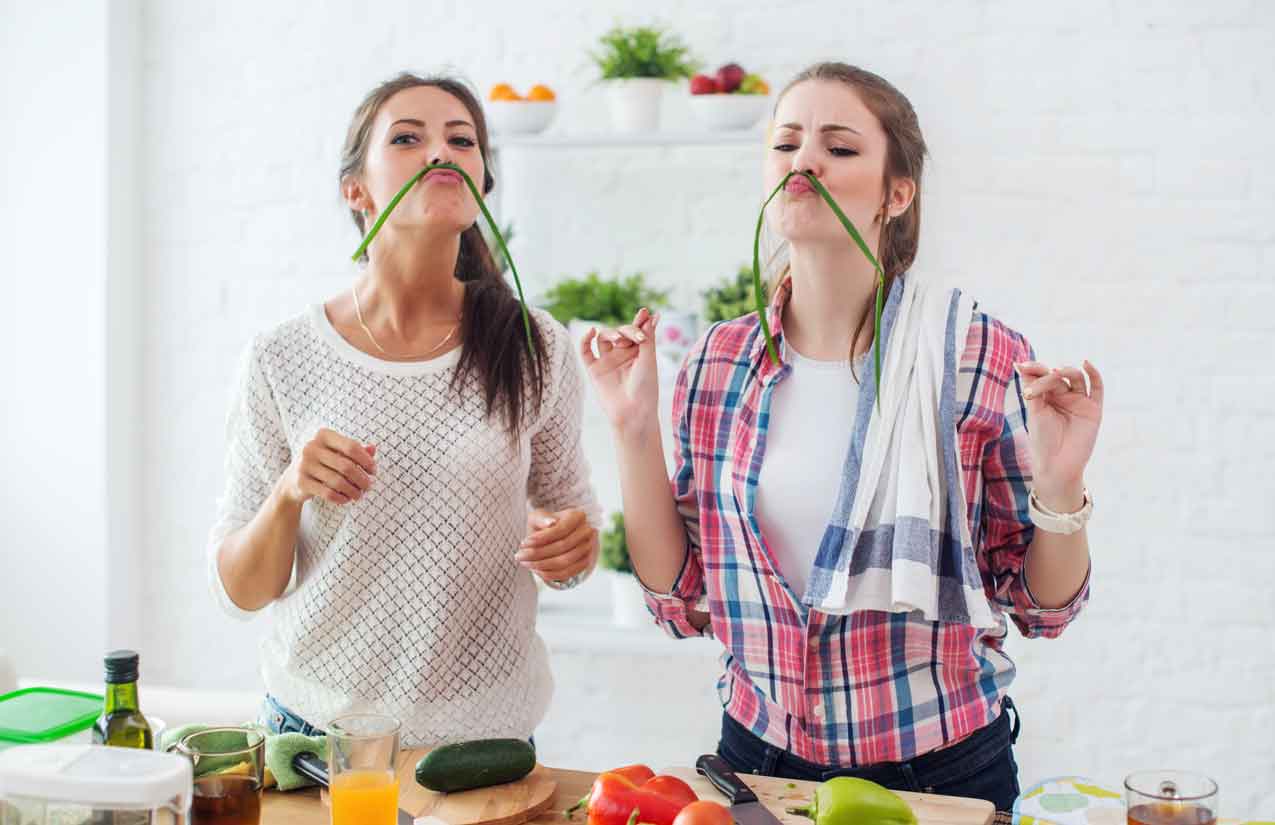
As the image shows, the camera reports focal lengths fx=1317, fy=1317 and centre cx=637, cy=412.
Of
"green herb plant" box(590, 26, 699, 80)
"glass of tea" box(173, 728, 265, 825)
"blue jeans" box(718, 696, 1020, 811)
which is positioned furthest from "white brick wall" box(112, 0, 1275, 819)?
"glass of tea" box(173, 728, 265, 825)

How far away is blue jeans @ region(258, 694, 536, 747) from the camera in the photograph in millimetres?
1833

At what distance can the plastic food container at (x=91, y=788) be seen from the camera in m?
1.12

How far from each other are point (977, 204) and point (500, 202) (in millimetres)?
1189

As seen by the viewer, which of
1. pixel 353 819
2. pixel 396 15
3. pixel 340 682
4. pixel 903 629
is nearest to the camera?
pixel 353 819

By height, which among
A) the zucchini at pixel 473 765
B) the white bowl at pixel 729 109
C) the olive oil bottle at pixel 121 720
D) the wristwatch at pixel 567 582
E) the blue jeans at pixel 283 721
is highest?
the white bowl at pixel 729 109

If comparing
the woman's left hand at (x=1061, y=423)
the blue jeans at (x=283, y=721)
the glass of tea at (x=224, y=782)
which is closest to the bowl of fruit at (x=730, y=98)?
the woman's left hand at (x=1061, y=423)

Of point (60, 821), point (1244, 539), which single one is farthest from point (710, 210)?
point (60, 821)

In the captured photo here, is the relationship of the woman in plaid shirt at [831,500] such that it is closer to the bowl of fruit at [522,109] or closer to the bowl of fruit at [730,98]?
the bowl of fruit at [730,98]

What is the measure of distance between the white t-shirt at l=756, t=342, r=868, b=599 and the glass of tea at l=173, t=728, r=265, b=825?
694mm

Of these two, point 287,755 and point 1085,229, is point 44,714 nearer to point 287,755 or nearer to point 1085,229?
point 287,755

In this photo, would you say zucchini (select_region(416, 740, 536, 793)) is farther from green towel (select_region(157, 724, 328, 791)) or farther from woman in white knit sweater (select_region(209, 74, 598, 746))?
woman in white knit sweater (select_region(209, 74, 598, 746))

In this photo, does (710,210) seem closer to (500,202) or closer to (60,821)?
(500,202)

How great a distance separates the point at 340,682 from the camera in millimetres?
1820

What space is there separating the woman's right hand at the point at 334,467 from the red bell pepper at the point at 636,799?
485 mm
